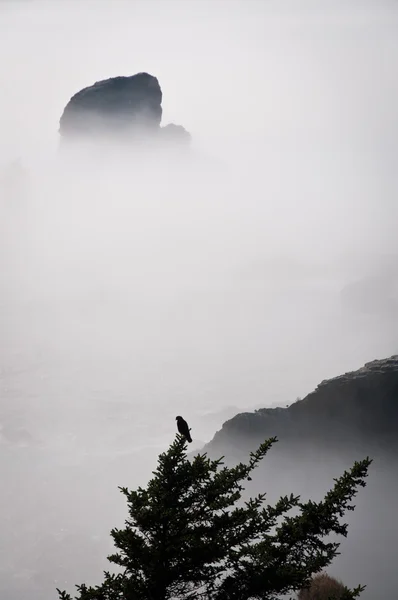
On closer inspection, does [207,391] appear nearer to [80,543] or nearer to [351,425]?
[80,543]

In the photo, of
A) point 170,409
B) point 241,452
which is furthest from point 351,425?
point 170,409

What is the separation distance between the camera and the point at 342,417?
148 feet

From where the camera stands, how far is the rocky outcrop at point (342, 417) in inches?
1703

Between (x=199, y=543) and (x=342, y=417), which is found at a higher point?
(x=199, y=543)

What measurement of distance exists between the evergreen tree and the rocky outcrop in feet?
110

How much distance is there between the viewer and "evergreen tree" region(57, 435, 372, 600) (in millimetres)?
9258

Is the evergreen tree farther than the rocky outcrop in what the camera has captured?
No

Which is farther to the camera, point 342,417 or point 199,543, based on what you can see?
point 342,417

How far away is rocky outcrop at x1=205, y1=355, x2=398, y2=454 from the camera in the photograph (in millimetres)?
43250

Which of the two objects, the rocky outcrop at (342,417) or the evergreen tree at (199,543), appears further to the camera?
the rocky outcrop at (342,417)

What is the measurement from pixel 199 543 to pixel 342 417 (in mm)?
39605

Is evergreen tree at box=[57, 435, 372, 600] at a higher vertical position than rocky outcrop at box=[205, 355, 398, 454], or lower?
higher

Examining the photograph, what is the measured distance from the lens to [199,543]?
372 inches

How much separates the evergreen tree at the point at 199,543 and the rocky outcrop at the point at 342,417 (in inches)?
1325
